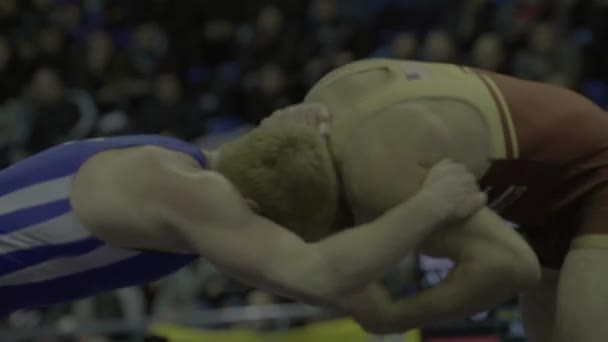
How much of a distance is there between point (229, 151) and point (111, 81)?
627 centimetres

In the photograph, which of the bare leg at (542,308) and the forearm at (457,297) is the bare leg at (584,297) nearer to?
the forearm at (457,297)

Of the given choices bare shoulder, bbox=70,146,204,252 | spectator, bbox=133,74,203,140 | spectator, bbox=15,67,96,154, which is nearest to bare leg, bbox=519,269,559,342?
bare shoulder, bbox=70,146,204,252

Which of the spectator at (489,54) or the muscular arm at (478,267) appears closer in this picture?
the muscular arm at (478,267)

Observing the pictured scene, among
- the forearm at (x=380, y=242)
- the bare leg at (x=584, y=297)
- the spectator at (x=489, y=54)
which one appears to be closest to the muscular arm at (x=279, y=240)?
the forearm at (x=380, y=242)

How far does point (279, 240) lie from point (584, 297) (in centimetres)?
81

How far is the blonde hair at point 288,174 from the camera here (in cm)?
316

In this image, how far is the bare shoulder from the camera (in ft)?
10.4

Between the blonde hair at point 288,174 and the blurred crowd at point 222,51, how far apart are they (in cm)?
480

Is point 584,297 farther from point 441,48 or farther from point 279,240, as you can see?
point 441,48

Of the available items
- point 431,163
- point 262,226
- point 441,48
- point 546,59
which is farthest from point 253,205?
point 546,59

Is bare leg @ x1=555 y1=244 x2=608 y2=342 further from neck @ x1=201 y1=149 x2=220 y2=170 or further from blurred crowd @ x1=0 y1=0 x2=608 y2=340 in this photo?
blurred crowd @ x1=0 y1=0 x2=608 y2=340

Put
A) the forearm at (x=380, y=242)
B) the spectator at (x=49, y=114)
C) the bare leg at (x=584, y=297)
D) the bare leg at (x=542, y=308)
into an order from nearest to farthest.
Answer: the forearm at (x=380, y=242)
the bare leg at (x=584, y=297)
the bare leg at (x=542, y=308)
the spectator at (x=49, y=114)

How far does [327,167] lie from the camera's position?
10.4ft

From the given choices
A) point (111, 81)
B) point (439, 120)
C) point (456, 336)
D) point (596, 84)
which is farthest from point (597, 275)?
point (111, 81)
